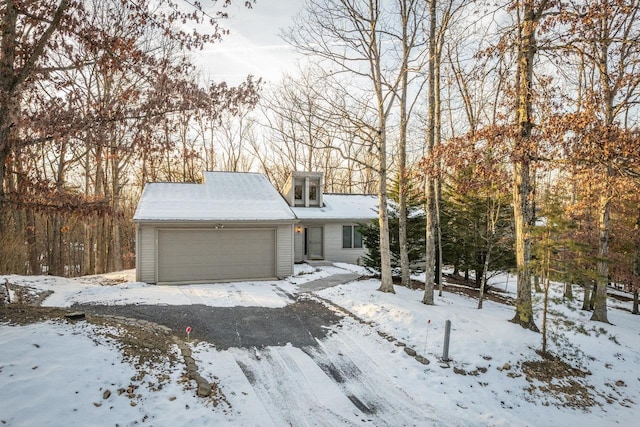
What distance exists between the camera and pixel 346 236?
2067 centimetres

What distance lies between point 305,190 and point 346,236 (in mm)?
3767

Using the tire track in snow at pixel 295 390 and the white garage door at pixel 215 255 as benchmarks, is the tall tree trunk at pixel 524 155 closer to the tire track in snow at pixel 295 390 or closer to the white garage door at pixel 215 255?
the tire track in snow at pixel 295 390

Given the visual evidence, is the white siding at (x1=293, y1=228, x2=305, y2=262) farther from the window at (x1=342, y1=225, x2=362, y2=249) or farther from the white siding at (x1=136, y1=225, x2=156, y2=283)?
the white siding at (x1=136, y1=225, x2=156, y2=283)

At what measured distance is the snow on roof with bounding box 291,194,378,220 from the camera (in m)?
20.1

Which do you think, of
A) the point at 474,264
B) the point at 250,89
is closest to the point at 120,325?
the point at 250,89

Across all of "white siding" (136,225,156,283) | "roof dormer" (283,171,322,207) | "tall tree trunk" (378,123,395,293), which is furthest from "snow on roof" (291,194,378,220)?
"white siding" (136,225,156,283)

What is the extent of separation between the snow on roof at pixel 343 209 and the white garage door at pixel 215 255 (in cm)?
511

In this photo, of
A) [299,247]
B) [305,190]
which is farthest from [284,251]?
[305,190]

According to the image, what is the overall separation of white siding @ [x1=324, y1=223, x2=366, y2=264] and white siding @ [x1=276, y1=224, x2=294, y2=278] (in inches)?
210

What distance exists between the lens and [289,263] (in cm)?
1498

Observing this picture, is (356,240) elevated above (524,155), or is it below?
below

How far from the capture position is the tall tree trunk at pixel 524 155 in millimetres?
7922

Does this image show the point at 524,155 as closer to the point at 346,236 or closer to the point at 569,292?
the point at 569,292

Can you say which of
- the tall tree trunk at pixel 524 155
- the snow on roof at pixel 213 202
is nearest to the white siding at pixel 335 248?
the snow on roof at pixel 213 202
